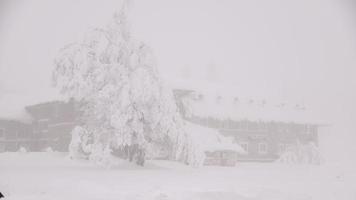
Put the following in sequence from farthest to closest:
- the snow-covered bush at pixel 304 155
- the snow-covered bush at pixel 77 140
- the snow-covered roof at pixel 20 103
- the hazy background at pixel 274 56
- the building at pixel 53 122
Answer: the hazy background at pixel 274 56
the snow-covered bush at pixel 304 155
the snow-covered roof at pixel 20 103
the building at pixel 53 122
the snow-covered bush at pixel 77 140

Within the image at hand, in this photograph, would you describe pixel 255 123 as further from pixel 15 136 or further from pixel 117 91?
pixel 117 91

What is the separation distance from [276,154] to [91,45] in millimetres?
29116

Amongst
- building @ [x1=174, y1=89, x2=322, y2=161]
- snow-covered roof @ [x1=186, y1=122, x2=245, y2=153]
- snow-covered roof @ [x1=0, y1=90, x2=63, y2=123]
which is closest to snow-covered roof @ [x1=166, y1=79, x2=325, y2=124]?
building @ [x1=174, y1=89, x2=322, y2=161]

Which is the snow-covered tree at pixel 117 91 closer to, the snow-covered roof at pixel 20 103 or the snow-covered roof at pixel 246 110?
the snow-covered roof at pixel 246 110

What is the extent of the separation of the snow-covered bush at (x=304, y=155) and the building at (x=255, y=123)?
1259 mm

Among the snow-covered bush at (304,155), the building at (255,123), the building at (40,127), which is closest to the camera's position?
the building at (40,127)

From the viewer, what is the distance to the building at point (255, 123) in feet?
153

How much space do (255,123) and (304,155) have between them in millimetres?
6052

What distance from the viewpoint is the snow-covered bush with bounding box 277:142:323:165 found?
47.6 m

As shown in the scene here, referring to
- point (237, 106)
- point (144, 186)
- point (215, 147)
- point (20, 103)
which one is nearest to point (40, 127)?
point (20, 103)

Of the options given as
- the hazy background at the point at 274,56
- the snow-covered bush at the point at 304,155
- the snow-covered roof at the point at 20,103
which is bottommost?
the snow-covered bush at the point at 304,155

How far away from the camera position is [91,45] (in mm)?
28250

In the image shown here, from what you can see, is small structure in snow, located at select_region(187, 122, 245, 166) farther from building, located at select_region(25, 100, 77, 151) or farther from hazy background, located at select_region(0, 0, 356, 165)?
hazy background, located at select_region(0, 0, 356, 165)

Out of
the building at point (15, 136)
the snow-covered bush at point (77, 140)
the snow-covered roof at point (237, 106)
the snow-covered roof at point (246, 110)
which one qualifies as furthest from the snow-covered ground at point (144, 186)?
the snow-covered roof at point (237, 106)
